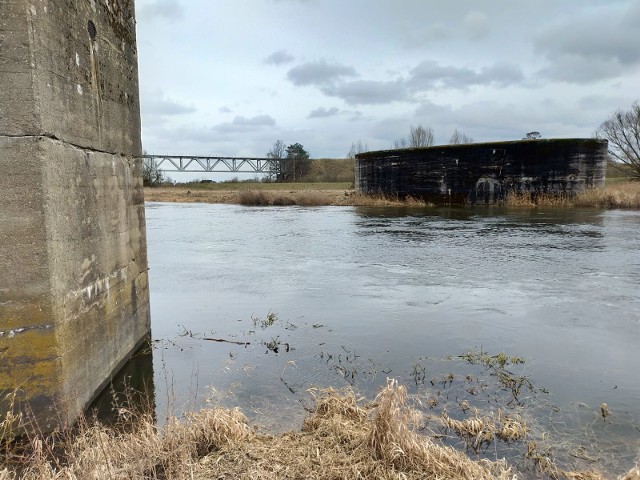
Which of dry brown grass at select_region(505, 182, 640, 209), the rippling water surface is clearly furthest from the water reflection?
dry brown grass at select_region(505, 182, 640, 209)

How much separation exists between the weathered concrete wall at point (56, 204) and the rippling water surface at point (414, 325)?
39.5 inches

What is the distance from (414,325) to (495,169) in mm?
21700

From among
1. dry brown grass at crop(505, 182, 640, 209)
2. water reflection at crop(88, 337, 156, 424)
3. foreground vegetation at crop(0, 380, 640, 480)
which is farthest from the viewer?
dry brown grass at crop(505, 182, 640, 209)

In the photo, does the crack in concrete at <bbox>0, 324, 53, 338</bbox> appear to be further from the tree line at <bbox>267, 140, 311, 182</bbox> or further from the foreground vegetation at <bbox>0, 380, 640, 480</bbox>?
the tree line at <bbox>267, 140, 311, 182</bbox>

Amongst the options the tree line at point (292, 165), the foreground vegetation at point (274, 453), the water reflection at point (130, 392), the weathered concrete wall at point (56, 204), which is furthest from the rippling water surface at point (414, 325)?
the tree line at point (292, 165)

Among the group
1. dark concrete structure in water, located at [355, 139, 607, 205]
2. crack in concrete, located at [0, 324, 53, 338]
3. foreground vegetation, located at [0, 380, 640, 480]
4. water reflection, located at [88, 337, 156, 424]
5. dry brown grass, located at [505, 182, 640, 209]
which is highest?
dark concrete structure in water, located at [355, 139, 607, 205]

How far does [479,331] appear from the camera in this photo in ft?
21.6

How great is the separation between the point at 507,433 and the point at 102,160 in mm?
4460

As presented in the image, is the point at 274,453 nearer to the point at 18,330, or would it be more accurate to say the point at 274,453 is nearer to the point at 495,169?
the point at 18,330

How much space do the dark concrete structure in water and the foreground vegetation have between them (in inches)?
948

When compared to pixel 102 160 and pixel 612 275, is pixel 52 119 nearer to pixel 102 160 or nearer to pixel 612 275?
pixel 102 160

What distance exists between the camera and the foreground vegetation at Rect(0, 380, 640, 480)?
317 centimetres

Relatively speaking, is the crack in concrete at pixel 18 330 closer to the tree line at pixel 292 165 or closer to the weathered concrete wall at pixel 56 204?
the weathered concrete wall at pixel 56 204

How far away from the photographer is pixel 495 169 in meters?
26.3
